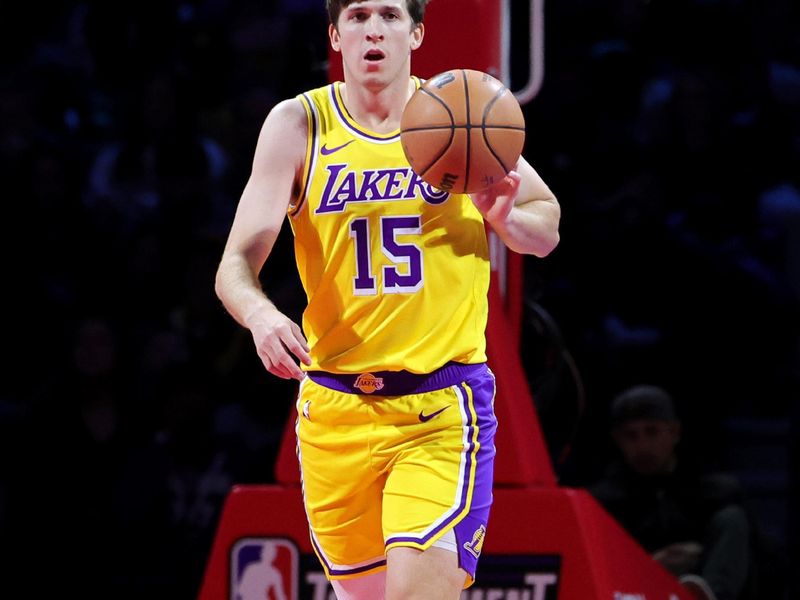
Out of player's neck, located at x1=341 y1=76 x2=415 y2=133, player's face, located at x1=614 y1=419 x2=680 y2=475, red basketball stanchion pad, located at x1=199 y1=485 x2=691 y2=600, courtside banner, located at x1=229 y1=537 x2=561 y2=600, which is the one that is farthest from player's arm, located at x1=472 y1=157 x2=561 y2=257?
player's face, located at x1=614 y1=419 x2=680 y2=475

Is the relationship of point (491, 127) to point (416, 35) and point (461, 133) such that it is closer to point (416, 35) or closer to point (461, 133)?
point (461, 133)

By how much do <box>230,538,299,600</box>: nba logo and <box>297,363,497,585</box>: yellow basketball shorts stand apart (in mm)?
989

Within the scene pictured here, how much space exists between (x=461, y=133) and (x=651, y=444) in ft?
10.7

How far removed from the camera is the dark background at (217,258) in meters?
6.88

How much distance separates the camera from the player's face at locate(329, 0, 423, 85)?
353 centimetres

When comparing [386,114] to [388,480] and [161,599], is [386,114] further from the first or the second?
[161,599]

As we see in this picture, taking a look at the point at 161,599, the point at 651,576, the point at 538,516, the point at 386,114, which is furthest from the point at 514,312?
the point at 161,599

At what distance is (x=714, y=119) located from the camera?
8.05 meters

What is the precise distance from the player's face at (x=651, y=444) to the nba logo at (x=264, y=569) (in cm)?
219

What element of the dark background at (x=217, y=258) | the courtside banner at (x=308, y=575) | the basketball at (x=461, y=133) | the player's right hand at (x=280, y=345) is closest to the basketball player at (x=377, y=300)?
the basketball at (x=461, y=133)

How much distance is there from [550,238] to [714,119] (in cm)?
479

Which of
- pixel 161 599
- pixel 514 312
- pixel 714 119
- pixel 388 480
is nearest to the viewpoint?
pixel 388 480

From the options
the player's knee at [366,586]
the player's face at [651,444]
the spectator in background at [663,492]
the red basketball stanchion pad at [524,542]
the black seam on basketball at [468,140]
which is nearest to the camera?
the black seam on basketball at [468,140]

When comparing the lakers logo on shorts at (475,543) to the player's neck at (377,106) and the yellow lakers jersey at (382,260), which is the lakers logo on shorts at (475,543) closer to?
the yellow lakers jersey at (382,260)
